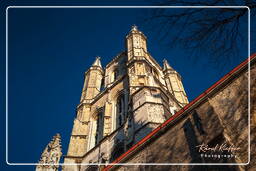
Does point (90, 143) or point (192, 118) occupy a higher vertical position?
A: point (90, 143)

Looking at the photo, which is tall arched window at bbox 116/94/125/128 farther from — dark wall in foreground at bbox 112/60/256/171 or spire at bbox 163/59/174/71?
A: dark wall in foreground at bbox 112/60/256/171

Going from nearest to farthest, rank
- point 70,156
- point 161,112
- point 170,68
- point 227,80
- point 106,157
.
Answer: point 227,80
point 161,112
point 106,157
point 70,156
point 170,68

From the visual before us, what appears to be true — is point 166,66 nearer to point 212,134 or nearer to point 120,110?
point 120,110

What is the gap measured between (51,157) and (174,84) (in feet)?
51.5

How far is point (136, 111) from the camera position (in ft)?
44.8

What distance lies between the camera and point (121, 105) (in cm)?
1955

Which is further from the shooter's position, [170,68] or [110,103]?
[170,68]

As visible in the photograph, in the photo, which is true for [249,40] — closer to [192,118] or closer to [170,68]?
[192,118]

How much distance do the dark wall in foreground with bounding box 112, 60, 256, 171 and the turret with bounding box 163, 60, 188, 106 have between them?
15.2 m

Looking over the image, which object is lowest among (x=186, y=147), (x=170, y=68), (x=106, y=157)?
(x=186, y=147)

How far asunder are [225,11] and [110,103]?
1601 centimetres

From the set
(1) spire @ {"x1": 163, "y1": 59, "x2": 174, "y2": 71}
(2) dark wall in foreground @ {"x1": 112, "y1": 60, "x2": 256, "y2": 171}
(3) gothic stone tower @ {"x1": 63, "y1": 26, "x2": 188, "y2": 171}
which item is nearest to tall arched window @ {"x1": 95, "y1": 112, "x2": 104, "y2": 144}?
(3) gothic stone tower @ {"x1": 63, "y1": 26, "x2": 188, "y2": 171}

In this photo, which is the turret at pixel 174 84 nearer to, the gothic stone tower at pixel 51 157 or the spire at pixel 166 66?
the spire at pixel 166 66

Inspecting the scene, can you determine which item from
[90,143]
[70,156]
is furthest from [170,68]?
[70,156]
